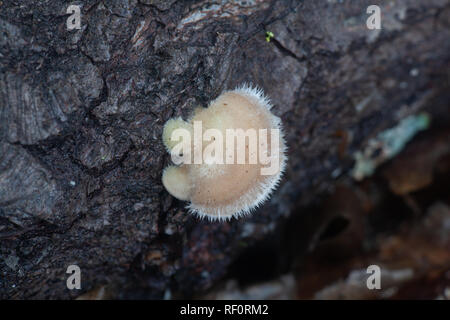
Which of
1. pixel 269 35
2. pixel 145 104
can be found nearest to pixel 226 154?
pixel 145 104

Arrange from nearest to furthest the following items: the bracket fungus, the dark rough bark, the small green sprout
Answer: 1. the dark rough bark
2. the bracket fungus
3. the small green sprout

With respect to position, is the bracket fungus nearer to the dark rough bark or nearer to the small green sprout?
the dark rough bark

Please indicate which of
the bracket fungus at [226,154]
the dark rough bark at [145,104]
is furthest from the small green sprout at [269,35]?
the bracket fungus at [226,154]

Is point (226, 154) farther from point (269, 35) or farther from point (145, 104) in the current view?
point (269, 35)

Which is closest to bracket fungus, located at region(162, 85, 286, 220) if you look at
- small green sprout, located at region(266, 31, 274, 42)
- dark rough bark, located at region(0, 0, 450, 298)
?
dark rough bark, located at region(0, 0, 450, 298)

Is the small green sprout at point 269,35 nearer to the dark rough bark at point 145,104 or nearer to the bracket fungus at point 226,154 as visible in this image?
the dark rough bark at point 145,104

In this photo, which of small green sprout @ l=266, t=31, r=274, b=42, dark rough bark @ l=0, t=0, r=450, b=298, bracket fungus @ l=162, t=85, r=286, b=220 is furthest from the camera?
small green sprout @ l=266, t=31, r=274, b=42
